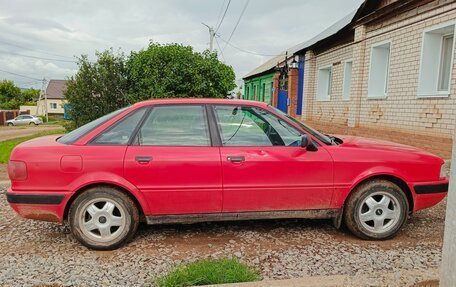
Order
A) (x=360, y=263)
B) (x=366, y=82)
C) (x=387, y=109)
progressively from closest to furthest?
1. (x=360, y=263)
2. (x=387, y=109)
3. (x=366, y=82)

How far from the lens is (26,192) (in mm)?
3400

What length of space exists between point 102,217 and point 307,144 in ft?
7.42

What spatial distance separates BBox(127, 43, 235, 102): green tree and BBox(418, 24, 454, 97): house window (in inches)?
207


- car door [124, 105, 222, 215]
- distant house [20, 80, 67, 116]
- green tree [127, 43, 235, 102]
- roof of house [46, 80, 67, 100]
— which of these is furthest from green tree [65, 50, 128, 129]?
roof of house [46, 80, 67, 100]

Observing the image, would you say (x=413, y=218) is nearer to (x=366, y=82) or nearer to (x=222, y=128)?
(x=222, y=128)

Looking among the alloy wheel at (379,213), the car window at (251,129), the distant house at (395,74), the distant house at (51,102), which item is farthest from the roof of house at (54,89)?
the alloy wheel at (379,213)

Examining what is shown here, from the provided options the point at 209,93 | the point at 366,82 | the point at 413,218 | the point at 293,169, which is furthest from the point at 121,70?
the point at 413,218

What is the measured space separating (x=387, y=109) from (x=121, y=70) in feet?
24.4

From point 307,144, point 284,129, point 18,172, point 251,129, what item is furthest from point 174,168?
A: point 18,172

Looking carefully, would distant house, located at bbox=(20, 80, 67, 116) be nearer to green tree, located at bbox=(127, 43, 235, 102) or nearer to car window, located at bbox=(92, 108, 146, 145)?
green tree, located at bbox=(127, 43, 235, 102)

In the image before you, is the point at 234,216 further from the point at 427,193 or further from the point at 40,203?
the point at 427,193

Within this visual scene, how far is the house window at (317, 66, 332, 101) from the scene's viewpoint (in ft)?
45.2

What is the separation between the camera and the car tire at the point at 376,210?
3.76 m

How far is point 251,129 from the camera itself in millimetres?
3816
